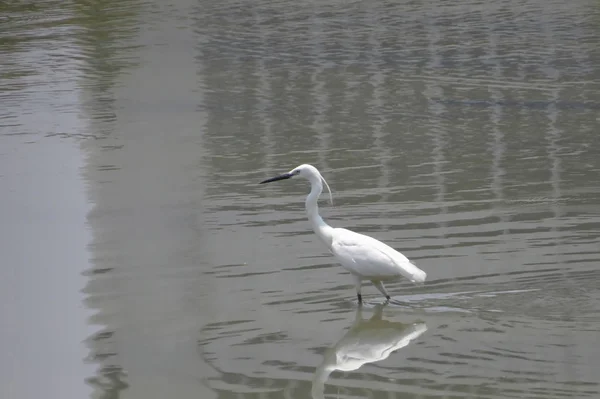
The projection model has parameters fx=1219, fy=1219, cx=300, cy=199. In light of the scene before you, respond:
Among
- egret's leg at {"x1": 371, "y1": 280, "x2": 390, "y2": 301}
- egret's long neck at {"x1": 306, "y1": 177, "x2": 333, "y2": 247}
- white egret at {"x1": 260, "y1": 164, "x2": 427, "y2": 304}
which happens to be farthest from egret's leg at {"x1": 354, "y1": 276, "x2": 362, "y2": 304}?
egret's long neck at {"x1": 306, "y1": 177, "x2": 333, "y2": 247}

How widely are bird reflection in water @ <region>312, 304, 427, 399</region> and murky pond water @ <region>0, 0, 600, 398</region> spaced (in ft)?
0.07

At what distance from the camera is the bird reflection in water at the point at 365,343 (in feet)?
24.3

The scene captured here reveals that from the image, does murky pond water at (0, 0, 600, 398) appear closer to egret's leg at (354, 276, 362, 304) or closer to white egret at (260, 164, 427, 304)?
egret's leg at (354, 276, 362, 304)

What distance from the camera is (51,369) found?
24.9ft

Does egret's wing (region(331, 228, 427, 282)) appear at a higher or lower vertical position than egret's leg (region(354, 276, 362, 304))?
higher

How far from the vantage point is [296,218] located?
11.0 meters

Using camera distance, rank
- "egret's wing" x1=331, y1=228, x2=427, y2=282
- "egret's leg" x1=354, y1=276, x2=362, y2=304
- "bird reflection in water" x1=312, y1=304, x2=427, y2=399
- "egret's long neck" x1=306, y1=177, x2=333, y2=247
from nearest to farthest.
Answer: "bird reflection in water" x1=312, y1=304, x2=427, y2=399 → "egret's wing" x1=331, y1=228, x2=427, y2=282 → "egret's leg" x1=354, y1=276, x2=362, y2=304 → "egret's long neck" x1=306, y1=177, x2=333, y2=247

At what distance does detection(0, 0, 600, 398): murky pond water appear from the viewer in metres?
7.51

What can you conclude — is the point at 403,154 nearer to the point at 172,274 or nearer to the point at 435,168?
the point at 435,168

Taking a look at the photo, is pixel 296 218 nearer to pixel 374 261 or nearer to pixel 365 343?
pixel 374 261

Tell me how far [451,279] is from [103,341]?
263 cm

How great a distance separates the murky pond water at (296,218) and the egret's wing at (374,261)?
0.30 metres

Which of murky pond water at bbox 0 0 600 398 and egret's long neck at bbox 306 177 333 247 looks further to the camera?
egret's long neck at bbox 306 177 333 247

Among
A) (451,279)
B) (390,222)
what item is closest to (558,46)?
(390,222)
